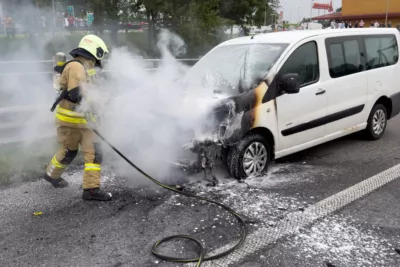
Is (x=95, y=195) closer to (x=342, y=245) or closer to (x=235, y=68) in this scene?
→ (x=235, y=68)

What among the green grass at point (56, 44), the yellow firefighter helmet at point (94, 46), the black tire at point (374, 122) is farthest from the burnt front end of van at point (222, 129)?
the black tire at point (374, 122)

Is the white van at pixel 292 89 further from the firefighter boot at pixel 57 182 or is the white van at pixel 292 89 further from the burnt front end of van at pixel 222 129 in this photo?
the firefighter boot at pixel 57 182

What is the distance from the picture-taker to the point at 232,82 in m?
4.93

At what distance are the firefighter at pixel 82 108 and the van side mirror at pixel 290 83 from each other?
2104mm

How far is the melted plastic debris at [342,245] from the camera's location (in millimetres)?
3115

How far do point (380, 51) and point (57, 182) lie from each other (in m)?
5.21

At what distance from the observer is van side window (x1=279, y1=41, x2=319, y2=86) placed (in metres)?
5.01

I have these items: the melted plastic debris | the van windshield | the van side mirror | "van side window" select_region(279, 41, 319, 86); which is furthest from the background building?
the melted plastic debris

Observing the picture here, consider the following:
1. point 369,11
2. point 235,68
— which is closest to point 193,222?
point 235,68

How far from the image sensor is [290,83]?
4.74 m

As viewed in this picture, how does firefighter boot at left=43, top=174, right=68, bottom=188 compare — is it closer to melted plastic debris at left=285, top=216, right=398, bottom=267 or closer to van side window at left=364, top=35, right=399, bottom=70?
melted plastic debris at left=285, top=216, right=398, bottom=267

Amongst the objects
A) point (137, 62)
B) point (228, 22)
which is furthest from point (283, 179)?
point (228, 22)

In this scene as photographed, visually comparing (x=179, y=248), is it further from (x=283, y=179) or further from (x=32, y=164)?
(x=32, y=164)

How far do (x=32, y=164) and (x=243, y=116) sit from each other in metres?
2.97
